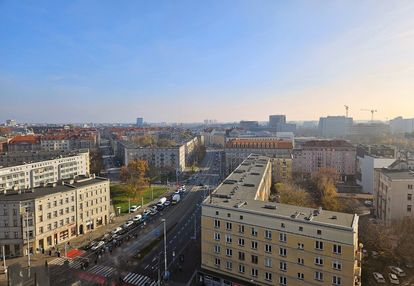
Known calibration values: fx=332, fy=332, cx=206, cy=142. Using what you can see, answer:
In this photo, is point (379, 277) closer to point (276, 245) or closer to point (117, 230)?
point (276, 245)

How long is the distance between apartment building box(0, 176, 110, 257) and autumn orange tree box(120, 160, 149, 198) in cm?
1173

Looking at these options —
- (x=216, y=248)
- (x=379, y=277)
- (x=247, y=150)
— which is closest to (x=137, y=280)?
(x=216, y=248)

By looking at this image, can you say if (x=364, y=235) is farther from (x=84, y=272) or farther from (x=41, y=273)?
(x=41, y=273)

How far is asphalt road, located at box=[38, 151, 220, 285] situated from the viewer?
85.9 feet

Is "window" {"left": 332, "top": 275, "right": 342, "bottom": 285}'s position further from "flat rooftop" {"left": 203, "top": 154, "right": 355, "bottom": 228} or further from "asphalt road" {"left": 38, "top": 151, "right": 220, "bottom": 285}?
"asphalt road" {"left": 38, "top": 151, "right": 220, "bottom": 285}

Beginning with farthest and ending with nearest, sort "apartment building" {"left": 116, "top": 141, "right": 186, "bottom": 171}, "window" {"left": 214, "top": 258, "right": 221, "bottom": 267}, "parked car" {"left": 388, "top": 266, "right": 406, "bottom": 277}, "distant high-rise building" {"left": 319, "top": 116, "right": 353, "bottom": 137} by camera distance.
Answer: "distant high-rise building" {"left": 319, "top": 116, "right": 353, "bottom": 137} < "apartment building" {"left": 116, "top": 141, "right": 186, "bottom": 171} < "parked car" {"left": 388, "top": 266, "right": 406, "bottom": 277} < "window" {"left": 214, "top": 258, "right": 221, "bottom": 267}

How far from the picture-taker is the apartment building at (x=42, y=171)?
1909 inches

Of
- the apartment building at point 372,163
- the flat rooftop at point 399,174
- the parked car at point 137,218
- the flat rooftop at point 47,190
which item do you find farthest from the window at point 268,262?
the apartment building at point 372,163

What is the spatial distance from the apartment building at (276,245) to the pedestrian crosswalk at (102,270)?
7700mm

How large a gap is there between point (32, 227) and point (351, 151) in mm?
64502

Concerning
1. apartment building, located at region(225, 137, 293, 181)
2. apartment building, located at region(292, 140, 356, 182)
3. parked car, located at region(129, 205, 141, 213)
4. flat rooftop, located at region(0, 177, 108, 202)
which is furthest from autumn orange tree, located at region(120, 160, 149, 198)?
apartment building, located at region(292, 140, 356, 182)

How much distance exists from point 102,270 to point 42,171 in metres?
33.7

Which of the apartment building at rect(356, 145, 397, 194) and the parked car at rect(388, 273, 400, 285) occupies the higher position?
the apartment building at rect(356, 145, 397, 194)

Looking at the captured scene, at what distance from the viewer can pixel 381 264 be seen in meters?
28.2
